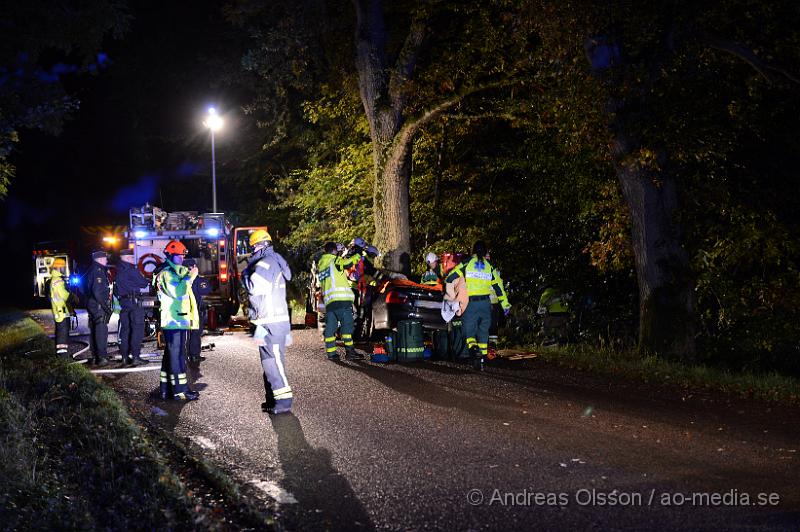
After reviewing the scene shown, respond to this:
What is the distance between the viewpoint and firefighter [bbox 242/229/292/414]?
908cm

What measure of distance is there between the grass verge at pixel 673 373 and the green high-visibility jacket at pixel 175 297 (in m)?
5.70

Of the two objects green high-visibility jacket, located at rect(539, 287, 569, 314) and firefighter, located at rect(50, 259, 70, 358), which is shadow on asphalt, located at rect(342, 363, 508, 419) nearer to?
green high-visibility jacket, located at rect(539, 287, 569, 314)

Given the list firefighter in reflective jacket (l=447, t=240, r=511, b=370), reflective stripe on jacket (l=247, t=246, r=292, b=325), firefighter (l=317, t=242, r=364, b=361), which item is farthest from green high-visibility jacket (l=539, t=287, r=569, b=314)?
reflective stripe on jacket (l=247, t=246, r=292, b=325)

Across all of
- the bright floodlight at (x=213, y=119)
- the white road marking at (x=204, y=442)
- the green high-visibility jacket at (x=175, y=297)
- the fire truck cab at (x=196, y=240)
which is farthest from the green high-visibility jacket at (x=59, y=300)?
the bright floodlight at (x=213, y=119)

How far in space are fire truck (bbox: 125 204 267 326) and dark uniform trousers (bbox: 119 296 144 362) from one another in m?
6.39

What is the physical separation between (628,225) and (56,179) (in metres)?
52.4

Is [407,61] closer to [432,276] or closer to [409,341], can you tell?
[432,276]

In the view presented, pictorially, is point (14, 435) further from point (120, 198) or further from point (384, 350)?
point (120, 198)

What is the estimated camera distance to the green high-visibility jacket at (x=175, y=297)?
34.2 feet

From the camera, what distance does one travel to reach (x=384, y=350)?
13.7 m

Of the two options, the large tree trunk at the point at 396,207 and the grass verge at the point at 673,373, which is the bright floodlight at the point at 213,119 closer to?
the large tree trunk at the point at 396,207

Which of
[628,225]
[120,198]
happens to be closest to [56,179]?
[120,198]

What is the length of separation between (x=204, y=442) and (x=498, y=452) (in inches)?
107

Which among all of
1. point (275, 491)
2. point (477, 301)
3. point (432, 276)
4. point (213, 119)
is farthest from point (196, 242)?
point (275, 491)
